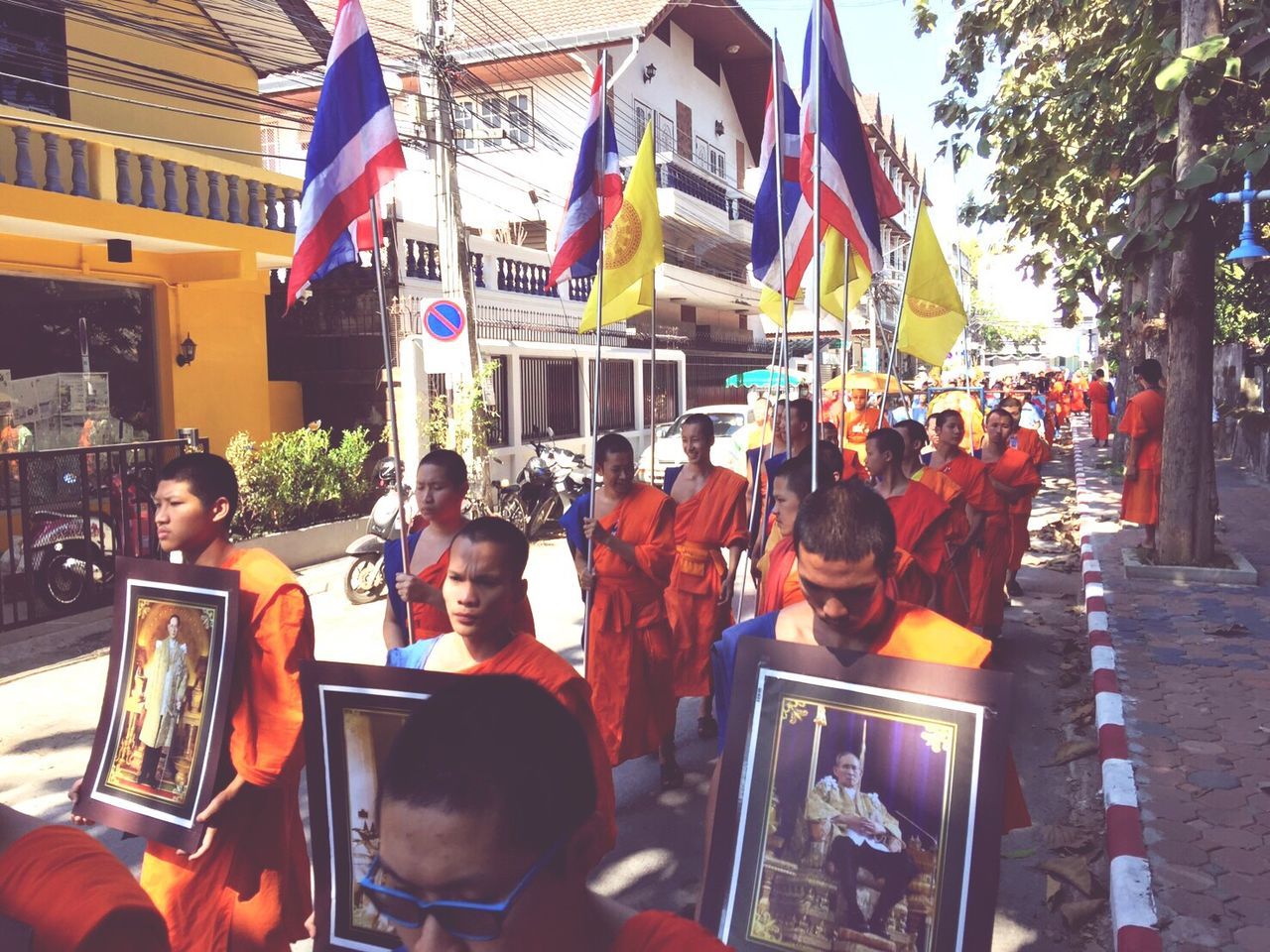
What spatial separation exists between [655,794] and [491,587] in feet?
8.27

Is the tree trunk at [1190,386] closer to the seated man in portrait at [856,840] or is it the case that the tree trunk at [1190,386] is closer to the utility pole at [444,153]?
the utility pole at [444,153]

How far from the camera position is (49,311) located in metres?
11.3

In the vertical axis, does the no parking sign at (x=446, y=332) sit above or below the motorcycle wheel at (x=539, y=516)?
above

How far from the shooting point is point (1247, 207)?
733 centimetres

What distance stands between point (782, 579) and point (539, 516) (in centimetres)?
912

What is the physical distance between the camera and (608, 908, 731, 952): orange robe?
1222 mm

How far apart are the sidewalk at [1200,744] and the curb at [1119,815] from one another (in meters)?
0.03

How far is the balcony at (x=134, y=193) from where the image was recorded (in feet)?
30.4

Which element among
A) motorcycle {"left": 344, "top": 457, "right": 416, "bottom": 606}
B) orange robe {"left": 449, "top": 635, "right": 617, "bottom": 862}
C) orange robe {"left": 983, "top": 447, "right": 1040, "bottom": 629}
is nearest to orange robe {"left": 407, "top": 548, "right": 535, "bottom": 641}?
orange robe {"left": 449, "top": 635, "right": 617, "bottom": 862}

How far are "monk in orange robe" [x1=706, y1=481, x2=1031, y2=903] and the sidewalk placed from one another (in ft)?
5.55

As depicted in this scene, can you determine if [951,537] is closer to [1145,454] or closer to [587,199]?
[587,199]

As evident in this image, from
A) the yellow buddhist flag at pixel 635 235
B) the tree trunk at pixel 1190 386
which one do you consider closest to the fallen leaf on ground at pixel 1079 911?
the yellow buddhist flag at pixel 635 235

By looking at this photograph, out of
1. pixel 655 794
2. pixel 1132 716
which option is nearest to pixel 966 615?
pixel 1132 716

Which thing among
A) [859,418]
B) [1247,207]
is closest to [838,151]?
[1247,207]
